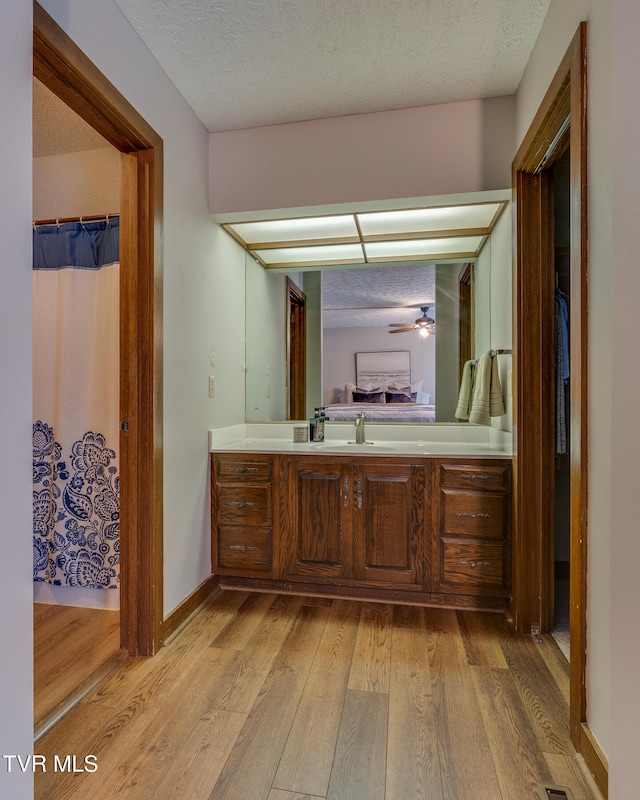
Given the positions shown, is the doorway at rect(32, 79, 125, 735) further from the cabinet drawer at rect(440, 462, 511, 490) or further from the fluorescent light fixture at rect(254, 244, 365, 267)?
the cabinet drawer at rect(440, 462, 511, 490)

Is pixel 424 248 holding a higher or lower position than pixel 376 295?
higher

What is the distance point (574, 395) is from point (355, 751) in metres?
1.29

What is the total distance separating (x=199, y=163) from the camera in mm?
2398

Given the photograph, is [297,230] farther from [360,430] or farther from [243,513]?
[243,513]

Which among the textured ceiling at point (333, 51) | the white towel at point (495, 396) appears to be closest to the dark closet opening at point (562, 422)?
the white towel at point (495, 396)

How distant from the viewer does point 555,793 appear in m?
1.21

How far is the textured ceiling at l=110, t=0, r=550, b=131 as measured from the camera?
5.56 ft

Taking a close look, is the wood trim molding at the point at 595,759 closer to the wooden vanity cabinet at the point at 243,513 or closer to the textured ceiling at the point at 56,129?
the wooden vanity cabinet at the point at 243,513

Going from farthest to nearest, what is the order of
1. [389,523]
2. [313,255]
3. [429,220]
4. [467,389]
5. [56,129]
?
[313,255] → [467,389] → [429,220] → [389,523] → [56,129]

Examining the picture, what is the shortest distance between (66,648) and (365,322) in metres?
2.33

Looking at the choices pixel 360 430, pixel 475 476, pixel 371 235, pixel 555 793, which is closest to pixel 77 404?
pixel 360 430

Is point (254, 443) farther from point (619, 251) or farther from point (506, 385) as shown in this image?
point (619, 251)

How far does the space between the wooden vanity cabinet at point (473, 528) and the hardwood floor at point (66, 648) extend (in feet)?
5.20

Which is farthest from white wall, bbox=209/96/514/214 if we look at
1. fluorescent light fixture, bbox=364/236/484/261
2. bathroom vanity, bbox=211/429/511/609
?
bathroom vanity, bbox=211/429/511/609
